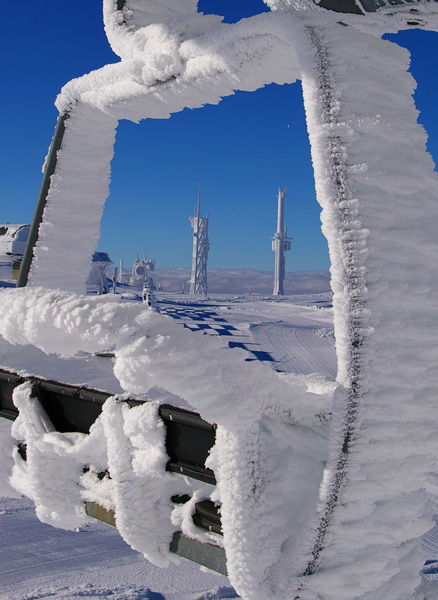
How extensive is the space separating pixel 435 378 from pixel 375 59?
462 millimetres

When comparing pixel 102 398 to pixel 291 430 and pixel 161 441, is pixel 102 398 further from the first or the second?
pixel 291 430

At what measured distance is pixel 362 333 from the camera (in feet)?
2.08

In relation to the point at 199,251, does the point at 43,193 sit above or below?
below

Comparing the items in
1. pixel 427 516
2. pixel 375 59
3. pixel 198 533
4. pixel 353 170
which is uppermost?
pixel 375 59

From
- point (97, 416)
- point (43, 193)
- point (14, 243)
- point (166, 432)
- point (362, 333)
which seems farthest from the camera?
point (14, 243)

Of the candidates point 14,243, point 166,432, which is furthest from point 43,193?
point 166,432

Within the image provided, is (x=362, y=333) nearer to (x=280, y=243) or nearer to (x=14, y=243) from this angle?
(x=14, y=243)

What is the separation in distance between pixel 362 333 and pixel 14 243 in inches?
Result: 72.0

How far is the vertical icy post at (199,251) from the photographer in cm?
1830

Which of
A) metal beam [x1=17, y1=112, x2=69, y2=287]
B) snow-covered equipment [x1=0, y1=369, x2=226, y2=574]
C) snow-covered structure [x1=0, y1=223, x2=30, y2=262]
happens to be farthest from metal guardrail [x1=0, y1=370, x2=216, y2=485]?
snow-covered structure [x1=0, y1=223, x2=30, y2=262]

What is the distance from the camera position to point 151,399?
0.91 meters

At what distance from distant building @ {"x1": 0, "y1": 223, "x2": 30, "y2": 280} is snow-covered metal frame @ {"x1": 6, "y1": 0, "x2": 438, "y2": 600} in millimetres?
1611

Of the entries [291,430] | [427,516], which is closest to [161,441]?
[291,430]

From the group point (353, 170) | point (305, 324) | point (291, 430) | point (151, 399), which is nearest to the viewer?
point (353, 170)
